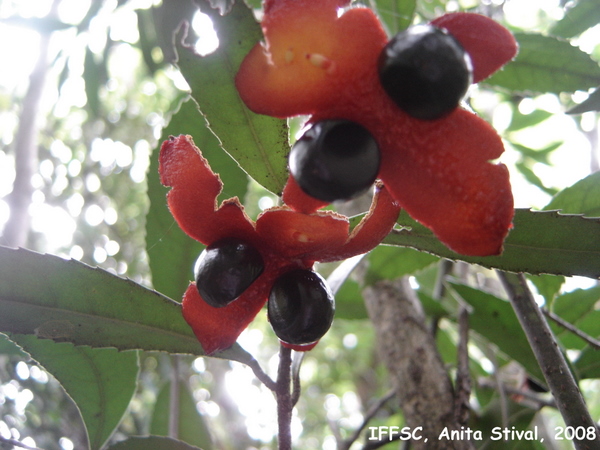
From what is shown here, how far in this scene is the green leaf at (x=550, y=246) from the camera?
625 mm

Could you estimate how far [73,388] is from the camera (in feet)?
2.89

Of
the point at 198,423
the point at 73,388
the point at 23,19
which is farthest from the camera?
the point at 23,19

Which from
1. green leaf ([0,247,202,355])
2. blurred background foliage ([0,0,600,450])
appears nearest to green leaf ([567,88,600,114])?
blurred background foliage ([0,0,600,450])

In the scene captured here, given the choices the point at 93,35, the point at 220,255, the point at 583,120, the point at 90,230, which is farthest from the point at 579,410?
the point at 90,230

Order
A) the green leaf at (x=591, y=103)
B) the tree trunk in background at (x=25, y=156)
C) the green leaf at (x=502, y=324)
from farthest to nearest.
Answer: the tree trunk in background at (x=25, y=156)
the green leaf at (x=502, y=324)
the green leaf at (x=591, y=103)

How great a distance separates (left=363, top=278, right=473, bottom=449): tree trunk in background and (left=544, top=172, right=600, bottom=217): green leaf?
413mm

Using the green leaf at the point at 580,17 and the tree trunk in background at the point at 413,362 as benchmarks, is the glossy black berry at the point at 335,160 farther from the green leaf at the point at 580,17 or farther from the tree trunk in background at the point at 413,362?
the green leaf at the point at 580,17

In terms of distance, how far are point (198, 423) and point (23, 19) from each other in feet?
4.21

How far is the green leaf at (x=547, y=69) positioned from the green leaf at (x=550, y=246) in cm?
71

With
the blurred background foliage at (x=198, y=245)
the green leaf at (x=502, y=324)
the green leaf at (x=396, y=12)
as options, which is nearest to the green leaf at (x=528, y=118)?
the blurred background foliage at (x=198, y=245)

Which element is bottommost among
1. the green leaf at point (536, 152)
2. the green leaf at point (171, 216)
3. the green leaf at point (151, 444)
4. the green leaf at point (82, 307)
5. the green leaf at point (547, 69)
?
the green leaf at point (151, 444)

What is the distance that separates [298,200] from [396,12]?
0.94 m

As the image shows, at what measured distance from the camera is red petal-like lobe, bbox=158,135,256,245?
1.82 feet

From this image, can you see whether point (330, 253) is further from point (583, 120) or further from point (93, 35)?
point (93, 35)
